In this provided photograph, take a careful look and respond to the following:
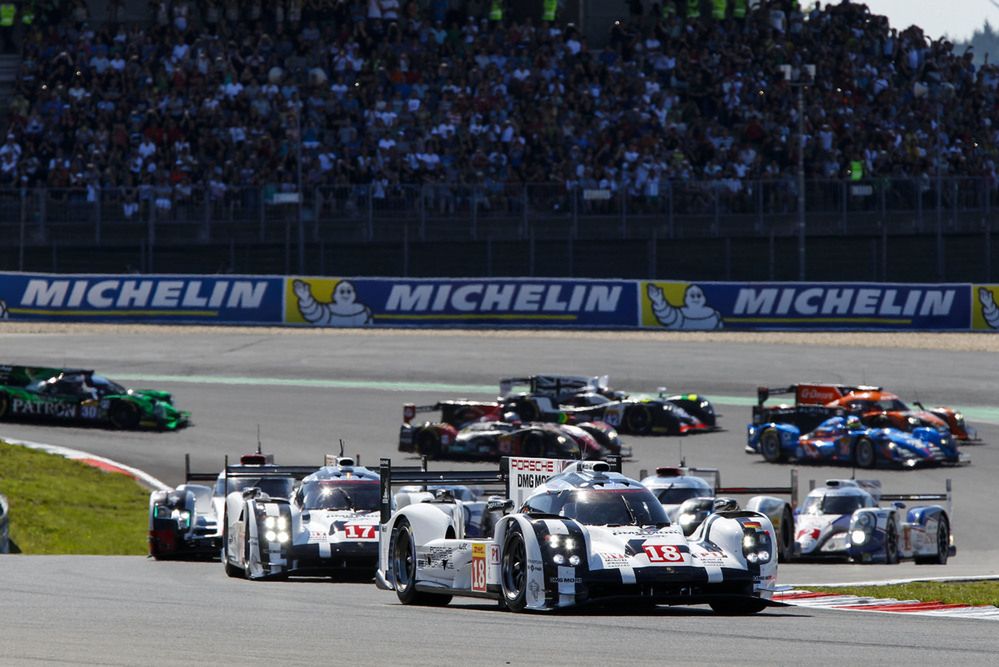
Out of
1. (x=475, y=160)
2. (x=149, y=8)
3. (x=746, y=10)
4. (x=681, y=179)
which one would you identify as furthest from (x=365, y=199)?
(x=746, y=10)

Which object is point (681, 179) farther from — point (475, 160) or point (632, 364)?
point (632, 364)

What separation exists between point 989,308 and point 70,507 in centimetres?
2624

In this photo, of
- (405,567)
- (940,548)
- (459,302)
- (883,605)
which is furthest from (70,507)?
(459,302)

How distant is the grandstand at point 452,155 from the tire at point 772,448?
1795cm

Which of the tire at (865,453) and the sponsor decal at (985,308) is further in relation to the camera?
the sponsor decal at (985,308)

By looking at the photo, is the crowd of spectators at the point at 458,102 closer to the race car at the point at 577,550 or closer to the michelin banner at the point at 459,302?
the michelin banner at the point at 459,302

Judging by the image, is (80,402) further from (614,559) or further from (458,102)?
(614,559)

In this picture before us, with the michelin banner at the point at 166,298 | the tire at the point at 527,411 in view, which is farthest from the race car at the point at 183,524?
the michelin banner at the point at 166,298

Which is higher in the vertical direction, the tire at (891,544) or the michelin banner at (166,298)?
the michelin banner at (166,298)

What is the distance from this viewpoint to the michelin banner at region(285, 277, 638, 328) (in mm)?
43969

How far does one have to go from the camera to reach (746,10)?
53.6 meters

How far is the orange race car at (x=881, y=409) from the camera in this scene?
28469 mm

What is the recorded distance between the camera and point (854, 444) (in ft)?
90.6

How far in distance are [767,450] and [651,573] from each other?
16.2 meters
